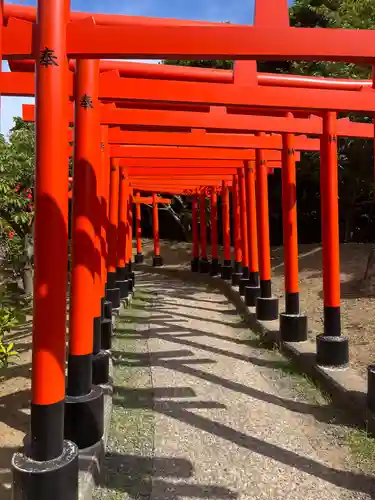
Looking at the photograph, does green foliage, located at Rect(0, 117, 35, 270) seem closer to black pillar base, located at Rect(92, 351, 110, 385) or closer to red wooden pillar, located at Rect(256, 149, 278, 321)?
black pillar base, located at Rect(92, 351, 110, 385)

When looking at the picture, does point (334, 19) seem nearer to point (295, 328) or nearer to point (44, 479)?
point (295, 328)

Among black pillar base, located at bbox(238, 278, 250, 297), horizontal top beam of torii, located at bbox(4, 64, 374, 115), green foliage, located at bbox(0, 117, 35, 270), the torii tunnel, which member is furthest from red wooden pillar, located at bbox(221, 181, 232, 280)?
horizontal top beam of torii, located at bbox(4, 64, 374, 115)

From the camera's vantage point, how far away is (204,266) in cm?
1545

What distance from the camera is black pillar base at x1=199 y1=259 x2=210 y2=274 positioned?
15.4 metres

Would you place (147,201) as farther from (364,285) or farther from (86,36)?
(86,36)

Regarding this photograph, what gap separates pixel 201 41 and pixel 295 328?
417 centimetres

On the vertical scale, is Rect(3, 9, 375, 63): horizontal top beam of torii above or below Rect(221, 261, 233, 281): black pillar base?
above

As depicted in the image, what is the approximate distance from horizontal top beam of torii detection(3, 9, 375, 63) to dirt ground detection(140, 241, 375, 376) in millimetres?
3278

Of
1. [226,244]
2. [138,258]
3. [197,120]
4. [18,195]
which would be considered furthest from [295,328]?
[138,258]

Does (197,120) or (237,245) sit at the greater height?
(197,120)

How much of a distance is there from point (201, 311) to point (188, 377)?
4.12m

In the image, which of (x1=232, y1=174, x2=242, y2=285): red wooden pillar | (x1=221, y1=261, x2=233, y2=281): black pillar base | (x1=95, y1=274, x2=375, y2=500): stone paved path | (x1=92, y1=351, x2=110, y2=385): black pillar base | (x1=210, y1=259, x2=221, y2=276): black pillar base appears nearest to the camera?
(x1=95, y1=274, x2=375, y2=500): stone paved path

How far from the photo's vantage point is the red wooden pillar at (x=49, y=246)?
238 cm

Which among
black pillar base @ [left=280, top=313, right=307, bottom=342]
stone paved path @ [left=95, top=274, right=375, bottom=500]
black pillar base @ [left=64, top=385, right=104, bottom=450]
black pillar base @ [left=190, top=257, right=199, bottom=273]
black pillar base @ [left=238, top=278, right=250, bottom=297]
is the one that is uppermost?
black pillar base @ [left=190, top=257, right=199, bottom=273]
